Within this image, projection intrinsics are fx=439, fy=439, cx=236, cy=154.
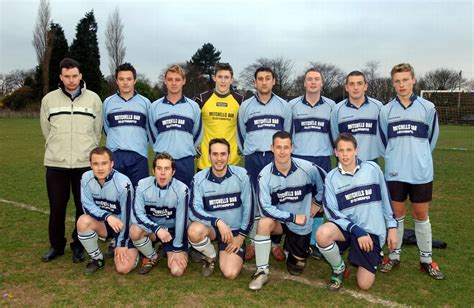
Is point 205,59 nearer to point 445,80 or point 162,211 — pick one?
point 445,80

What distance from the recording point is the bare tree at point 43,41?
41.2 metres

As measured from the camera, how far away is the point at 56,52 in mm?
43594

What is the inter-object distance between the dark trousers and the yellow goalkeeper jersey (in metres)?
1.36

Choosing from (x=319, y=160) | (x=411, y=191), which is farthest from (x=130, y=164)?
(x=411, y=191)

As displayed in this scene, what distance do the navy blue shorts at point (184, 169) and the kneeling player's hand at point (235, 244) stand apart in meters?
0.93

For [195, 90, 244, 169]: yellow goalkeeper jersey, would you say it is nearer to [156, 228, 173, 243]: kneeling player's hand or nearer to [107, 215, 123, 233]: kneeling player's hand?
[156, 228, 173, 243]: kneeling player's hand

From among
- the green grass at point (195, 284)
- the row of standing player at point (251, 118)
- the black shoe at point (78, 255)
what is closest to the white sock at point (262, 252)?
the green grass at point (195, 284)

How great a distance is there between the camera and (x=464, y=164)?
39.0 feet

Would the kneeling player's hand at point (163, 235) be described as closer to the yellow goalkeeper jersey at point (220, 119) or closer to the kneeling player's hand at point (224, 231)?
the kneeling player's hand at point (224, 231)

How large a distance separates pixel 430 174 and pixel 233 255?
6.49 ft

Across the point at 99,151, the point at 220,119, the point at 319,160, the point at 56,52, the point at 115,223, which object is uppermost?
the point at 56,52

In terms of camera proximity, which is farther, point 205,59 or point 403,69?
point 205,59

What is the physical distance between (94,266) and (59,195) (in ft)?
2.77

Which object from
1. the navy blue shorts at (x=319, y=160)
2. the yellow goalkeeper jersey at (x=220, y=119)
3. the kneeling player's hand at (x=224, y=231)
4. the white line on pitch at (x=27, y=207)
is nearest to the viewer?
the kneeling player's hand at (x=224, y=231)
